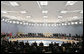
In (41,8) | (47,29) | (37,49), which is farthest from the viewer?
(47,29)

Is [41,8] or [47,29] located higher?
[41,8]

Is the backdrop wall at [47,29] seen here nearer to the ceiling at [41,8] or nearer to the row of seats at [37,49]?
the ceiling at [41,8]

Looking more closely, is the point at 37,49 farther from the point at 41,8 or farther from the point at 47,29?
the point at 47,29

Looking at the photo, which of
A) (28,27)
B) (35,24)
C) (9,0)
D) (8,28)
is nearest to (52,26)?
(35,24)

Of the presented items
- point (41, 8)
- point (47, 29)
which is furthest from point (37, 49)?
point (47, 29)

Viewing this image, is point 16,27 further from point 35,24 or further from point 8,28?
point 35,24

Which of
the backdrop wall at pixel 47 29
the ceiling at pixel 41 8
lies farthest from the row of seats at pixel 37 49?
the backdrop wall at pixel 47 29

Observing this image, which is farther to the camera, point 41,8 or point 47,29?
point 47,29

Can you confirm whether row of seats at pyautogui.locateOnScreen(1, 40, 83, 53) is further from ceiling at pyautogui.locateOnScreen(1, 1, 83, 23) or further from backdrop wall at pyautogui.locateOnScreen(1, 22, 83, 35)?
backdrop wall at pyautogui.locateOnScreen(1, 22, 83, 35)

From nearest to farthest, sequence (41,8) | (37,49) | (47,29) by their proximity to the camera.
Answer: (37,49)
(41,8)
(47,29)

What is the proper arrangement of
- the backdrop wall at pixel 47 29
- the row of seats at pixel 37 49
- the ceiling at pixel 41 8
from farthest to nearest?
the backdrop wall at pixel 47 29 < the ceiling at pixel 41 8 < the row of seats at pixel 37 49

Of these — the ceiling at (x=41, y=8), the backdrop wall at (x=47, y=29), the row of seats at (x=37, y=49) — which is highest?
the ceiling at (x=41, y=8)

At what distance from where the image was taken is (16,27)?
2105 cm

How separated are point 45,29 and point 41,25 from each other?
1.44m
